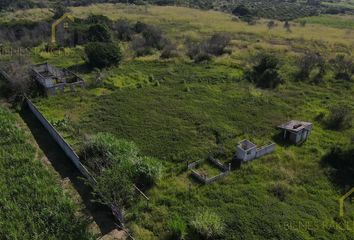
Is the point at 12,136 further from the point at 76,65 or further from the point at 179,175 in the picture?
the point at 76,65

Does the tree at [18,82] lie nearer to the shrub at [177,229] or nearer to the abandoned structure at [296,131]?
the shrub at [177,229]

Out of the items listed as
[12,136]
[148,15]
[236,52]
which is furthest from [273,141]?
[148,15]

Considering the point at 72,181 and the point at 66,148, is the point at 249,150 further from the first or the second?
the point at 66,148

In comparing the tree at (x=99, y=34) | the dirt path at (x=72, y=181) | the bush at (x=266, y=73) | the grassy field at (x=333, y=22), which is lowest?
the dirt path at (x=72, y=181)

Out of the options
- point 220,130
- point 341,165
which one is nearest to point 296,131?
point 341,165

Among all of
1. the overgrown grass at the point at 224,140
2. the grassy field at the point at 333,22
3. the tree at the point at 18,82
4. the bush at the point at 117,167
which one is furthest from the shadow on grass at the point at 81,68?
the grassy field at the point at 333,22

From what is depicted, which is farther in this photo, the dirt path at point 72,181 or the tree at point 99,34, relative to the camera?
the tree at point 99,34

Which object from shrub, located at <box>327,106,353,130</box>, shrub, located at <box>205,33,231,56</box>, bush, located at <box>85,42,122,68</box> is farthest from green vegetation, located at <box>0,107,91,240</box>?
shrub, located at <box>205,33,231,56</box>
